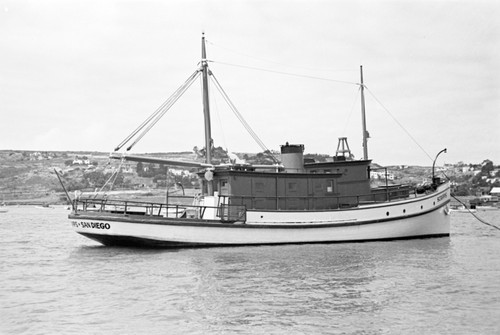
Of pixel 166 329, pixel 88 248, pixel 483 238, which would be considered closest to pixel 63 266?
pixel 88 248

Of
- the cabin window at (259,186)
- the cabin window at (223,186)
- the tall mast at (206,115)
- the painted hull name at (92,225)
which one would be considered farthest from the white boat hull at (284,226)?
the tall mast at (206,115)

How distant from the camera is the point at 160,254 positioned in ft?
81.7

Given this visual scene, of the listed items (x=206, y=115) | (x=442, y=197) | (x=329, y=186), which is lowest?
(x=442, y=197)

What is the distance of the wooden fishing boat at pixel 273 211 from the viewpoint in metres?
26.4

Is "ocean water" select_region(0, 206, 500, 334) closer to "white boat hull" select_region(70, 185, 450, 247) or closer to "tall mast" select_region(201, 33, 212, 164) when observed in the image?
"white boat hull" select_region(70, 185, 450, 247)

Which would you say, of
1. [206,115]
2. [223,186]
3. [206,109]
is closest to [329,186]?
[223,186]

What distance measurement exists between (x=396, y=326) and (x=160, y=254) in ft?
46.6

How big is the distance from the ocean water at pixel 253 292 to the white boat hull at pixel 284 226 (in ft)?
3.08

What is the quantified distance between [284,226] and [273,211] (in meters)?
0.94

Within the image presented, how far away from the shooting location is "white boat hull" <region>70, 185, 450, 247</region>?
2620 cm

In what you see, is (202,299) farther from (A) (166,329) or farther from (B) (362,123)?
(B) (362,123)

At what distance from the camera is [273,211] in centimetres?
2822

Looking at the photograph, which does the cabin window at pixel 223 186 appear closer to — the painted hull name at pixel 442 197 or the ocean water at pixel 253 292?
the ocean water at pixel 253 292

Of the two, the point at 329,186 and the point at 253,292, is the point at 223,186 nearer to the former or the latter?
the point at 329,186
